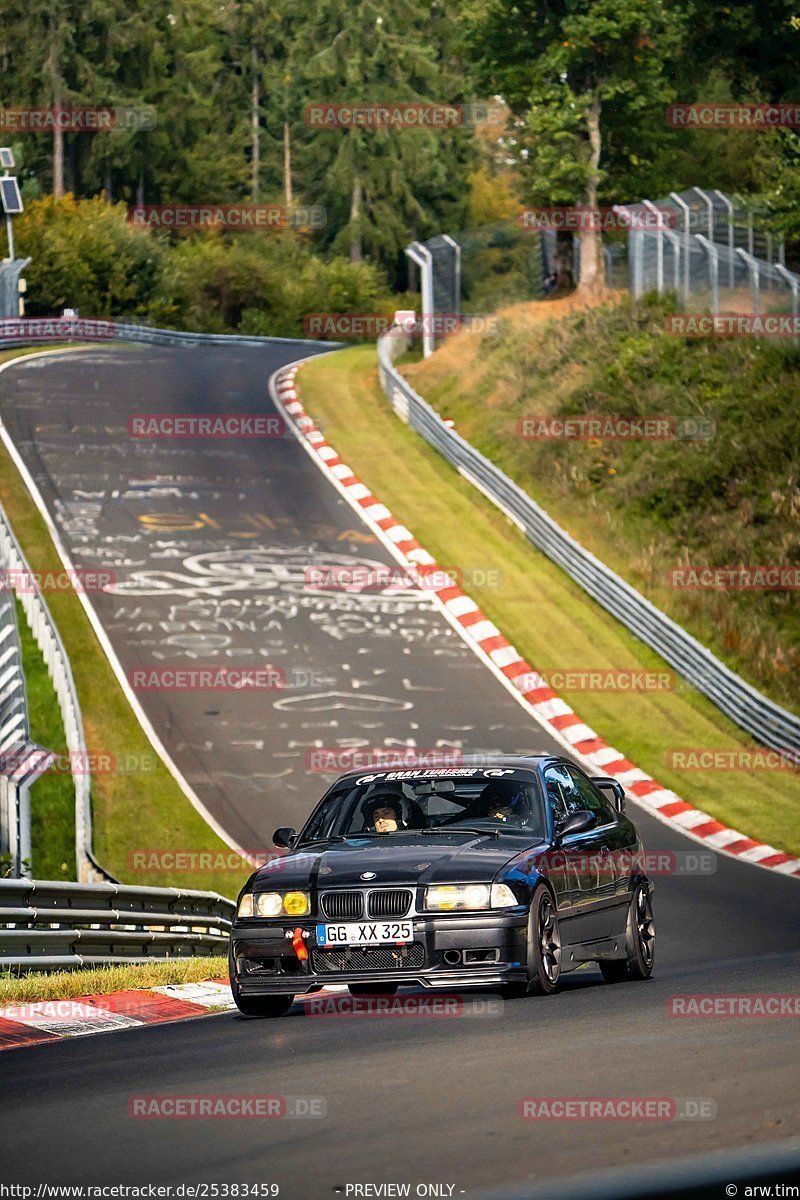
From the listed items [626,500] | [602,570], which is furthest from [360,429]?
[602,570]

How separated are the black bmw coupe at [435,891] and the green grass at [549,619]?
10705mm

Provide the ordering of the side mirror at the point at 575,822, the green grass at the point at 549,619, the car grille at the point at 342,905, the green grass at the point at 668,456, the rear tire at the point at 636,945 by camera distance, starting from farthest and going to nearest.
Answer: the green grass at the point at 668,456
the green grass at the point at 549,619
the rear tire at the point at 636,945
the side mirror at the point at 575,822
the car grille at the point at 342,905

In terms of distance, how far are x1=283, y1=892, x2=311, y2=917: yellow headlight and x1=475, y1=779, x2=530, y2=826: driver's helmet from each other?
1448 mm

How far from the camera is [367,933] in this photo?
31.0ft

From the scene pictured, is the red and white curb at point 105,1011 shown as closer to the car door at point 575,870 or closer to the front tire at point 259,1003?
the front tire at point 259,1003

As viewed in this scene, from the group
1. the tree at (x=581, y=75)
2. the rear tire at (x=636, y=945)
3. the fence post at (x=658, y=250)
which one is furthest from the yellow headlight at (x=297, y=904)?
the tree at (x=581, y=75)

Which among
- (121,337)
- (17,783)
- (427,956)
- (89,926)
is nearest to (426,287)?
(121,337)

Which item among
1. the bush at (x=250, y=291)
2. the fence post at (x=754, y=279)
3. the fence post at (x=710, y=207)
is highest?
the fence post at (x=710, y=207)

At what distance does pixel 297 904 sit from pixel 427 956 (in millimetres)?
759

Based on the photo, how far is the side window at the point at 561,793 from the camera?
35.1 ft

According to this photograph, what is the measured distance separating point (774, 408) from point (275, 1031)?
26431 millimetres

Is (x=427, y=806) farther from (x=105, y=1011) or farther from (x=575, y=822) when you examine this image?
(x=105, y=1011)

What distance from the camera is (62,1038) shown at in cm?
921

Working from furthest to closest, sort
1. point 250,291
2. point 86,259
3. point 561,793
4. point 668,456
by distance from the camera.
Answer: point 250,291 < point 86,259 < point 668,456 < point 561,793
